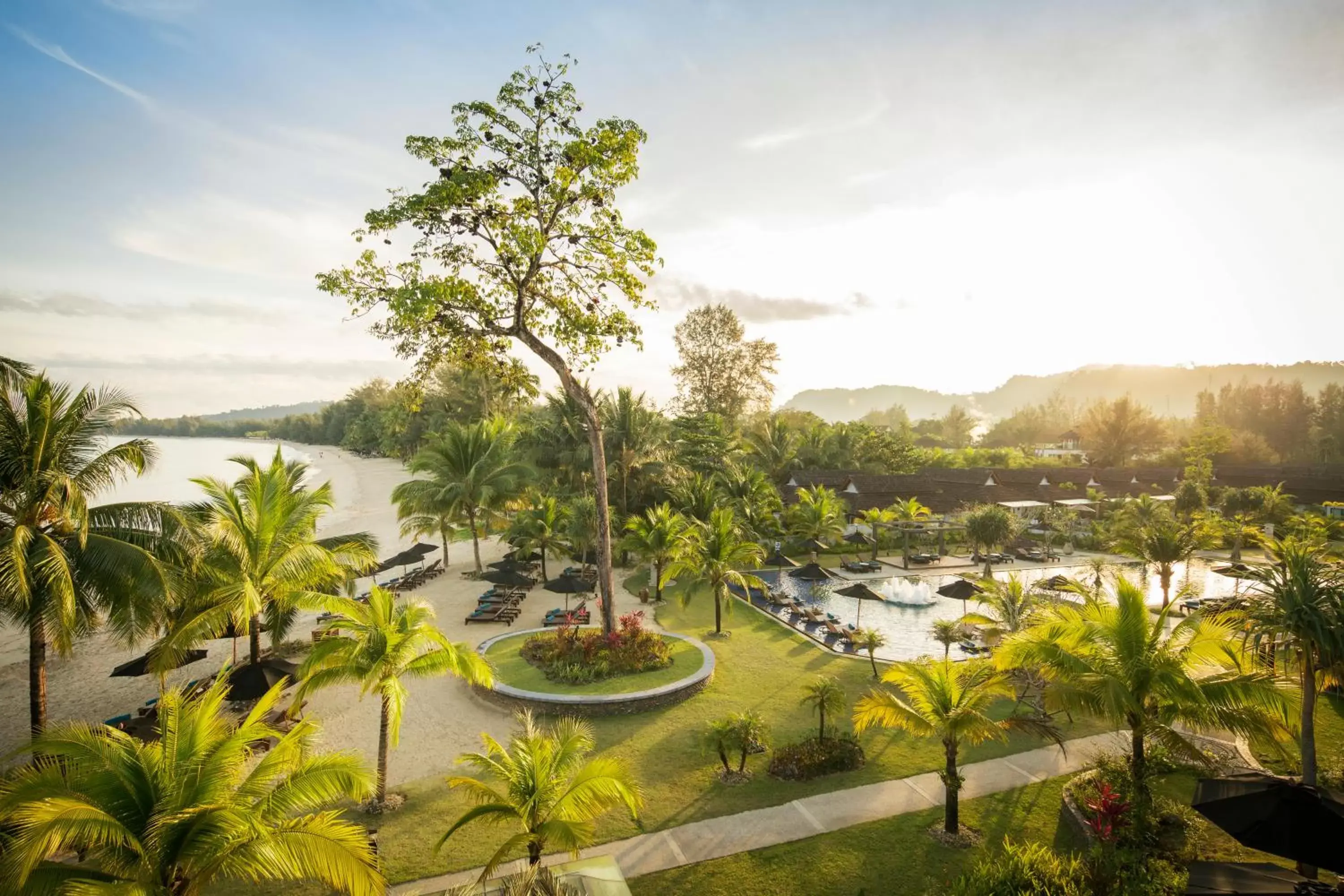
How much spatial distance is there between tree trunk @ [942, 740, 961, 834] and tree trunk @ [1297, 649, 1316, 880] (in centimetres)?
461

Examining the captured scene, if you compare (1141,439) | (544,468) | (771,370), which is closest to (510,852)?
(544,468)

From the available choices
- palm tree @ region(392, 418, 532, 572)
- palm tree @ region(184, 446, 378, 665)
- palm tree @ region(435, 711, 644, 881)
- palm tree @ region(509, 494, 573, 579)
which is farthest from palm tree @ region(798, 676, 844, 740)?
palm tree @ region(392, 418, 532, 572)

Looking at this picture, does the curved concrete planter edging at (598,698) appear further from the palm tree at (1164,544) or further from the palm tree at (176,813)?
the palm tree at (1164,544)

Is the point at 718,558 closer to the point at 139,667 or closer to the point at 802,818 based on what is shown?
the point at 802,818

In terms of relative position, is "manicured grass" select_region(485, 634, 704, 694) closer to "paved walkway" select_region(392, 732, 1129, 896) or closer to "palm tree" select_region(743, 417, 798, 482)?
"paved walkway" select_region(392, 732, 1129, 896)

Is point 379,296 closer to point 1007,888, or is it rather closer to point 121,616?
point 121,616

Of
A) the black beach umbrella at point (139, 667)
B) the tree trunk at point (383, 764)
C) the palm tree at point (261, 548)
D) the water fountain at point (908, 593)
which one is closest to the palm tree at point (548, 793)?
the tree trunk at point (383, 764)

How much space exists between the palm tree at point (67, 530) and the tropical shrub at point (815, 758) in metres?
11.1

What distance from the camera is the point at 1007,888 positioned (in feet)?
22.5

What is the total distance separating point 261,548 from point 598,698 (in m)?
8.25

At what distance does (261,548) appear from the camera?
13266 millimetres

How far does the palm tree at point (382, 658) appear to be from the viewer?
Result: 9719 millimetres

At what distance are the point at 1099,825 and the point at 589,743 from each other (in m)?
7.18

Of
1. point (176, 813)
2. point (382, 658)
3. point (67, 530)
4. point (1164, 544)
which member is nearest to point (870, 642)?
point (382, 658)
